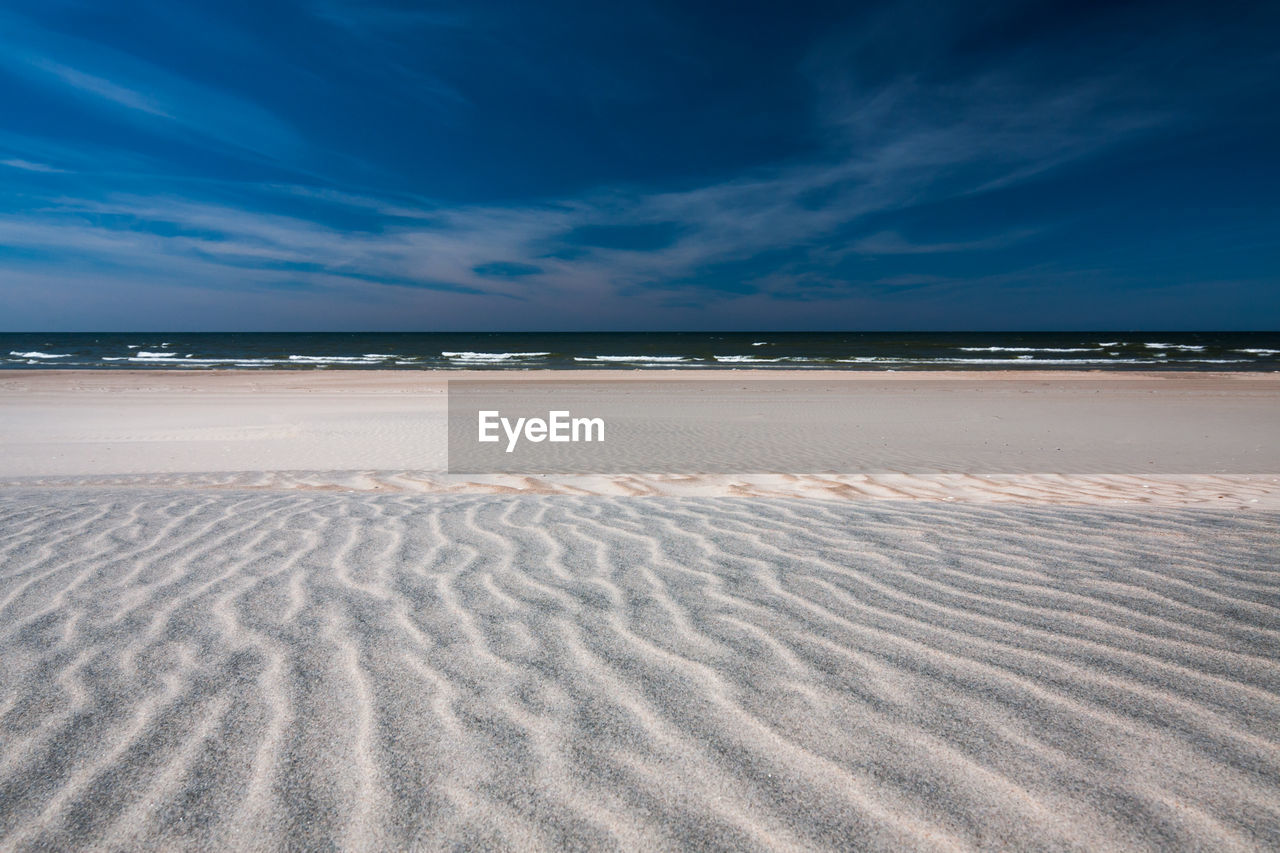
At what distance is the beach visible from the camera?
183 centimetres

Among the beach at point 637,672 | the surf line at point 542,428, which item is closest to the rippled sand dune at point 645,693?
the beach at point 637,672

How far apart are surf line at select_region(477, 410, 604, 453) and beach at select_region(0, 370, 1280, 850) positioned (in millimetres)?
5243

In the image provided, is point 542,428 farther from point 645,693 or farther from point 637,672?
point 645,693

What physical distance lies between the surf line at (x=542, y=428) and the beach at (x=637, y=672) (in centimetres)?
524

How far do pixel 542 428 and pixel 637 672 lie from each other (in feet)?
34.1

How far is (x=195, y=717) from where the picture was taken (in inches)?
89.7

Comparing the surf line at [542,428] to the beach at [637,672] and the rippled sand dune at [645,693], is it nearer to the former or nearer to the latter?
the beach at [637,672]

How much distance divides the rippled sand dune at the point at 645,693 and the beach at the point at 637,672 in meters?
0.01

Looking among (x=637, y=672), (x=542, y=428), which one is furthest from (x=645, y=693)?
(x=542, y=428)

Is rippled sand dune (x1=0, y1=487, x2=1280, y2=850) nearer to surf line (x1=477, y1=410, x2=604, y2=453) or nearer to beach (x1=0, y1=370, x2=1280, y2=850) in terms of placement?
beach (x1=0, y1=370, x2=1280, y2=850)

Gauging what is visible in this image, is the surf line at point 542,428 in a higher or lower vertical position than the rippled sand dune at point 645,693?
lower

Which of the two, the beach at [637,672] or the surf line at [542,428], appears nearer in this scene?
the beach at [637,672]

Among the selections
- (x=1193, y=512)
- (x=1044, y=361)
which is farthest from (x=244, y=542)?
(x=1044, y=361)

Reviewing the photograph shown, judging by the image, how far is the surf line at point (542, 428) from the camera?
1132 centimetres
